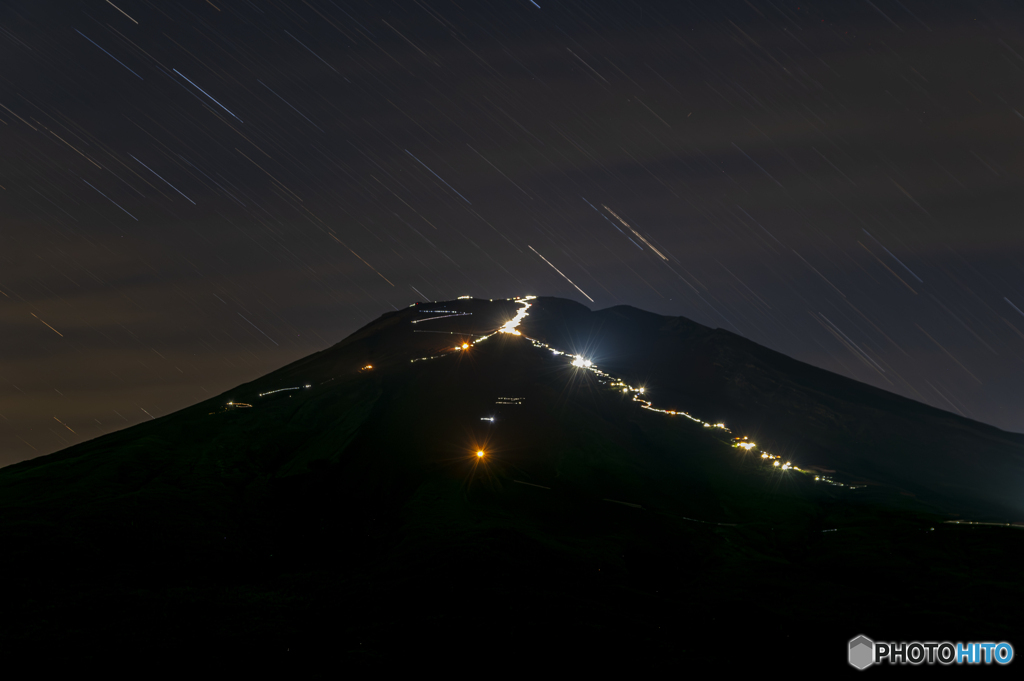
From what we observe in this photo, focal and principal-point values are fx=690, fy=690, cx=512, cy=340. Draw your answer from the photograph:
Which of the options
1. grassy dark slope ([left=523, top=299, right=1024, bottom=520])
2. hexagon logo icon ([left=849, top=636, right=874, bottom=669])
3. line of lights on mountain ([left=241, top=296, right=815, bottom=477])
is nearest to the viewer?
hexagon logo icon ([left=849, top=636, right=874, bottom=669])

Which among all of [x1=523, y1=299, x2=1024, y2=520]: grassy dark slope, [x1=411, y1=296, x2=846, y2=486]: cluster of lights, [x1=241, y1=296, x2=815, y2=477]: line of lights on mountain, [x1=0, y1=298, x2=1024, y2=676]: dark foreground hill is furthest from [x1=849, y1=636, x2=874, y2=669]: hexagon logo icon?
[x1=523, y1=299, x2=1024, y2=520]: grassy dark slope

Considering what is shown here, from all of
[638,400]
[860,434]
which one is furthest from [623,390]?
[860,434]

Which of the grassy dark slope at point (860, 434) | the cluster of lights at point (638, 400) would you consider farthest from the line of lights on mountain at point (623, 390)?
the grassy dark slope at point (860, 434)

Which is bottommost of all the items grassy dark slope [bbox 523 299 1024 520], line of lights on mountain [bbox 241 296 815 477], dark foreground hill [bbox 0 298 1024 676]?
dark foreground hill [bbox 0 298 1024 676]

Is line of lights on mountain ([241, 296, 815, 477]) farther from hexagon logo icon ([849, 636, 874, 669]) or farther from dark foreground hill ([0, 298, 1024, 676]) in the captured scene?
hexagon logo icon ([849, 636, 874, 669])

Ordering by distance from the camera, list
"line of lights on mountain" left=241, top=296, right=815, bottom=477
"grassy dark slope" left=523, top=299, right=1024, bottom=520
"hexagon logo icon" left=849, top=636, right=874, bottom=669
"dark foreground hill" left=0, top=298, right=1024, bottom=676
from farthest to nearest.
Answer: "grassy dark slope" left=523, top=299, right=1024, bottom=520 < "line of lights on mountain" left=241, top=296, right=815, bottom=477 < "dark foreground hill" left=0, top=298, right=1024, bottom=676 < "hexagon logo icon" left=849, top=636, right=874, bottom=669

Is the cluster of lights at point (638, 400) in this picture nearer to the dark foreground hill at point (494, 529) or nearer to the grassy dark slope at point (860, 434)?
the dark foreground hill at point (494, 529)
